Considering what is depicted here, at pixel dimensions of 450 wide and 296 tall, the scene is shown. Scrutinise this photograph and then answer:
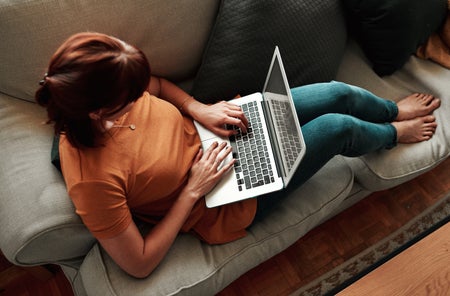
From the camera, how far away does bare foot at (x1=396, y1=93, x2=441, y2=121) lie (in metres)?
1.30

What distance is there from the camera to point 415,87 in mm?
1404

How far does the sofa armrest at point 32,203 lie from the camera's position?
2.86ft

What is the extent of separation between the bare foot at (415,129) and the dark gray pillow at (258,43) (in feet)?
1.15

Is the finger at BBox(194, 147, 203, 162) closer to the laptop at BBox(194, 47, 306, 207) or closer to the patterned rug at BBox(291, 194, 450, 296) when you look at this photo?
the laptop at BBox(194, 47, 306, 207)

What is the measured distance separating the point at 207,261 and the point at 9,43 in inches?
30.8

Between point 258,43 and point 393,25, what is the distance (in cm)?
50

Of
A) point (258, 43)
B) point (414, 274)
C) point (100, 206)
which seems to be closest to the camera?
point (100, 206)

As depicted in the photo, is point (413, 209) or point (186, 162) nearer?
point (186, 162)

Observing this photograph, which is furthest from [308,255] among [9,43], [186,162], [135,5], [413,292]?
[9,43]

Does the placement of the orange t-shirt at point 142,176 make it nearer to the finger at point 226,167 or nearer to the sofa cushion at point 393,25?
the finger at point 226,167

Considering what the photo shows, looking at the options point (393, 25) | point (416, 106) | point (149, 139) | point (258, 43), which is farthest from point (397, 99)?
point (149, 139)

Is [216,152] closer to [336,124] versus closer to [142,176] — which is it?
[142,176]

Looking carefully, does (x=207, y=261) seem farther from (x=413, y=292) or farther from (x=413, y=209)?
(x=413, y=209)

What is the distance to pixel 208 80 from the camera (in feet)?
3.95
